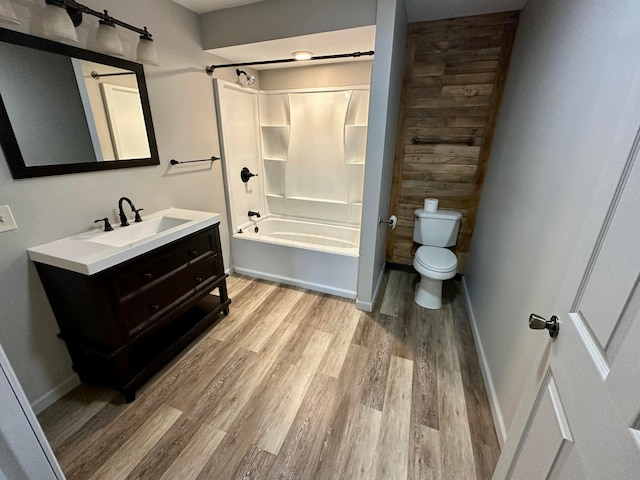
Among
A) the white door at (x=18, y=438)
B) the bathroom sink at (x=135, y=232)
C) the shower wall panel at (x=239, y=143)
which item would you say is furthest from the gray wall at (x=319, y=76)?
the white door at (x=18, y=438)

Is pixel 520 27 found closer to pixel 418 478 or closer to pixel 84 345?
pixel 418 478

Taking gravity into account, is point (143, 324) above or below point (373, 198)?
below

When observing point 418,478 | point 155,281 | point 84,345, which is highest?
point 155,281

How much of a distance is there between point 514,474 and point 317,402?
946 millimetres

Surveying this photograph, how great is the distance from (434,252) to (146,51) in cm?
254

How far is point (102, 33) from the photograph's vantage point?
4.66 ft

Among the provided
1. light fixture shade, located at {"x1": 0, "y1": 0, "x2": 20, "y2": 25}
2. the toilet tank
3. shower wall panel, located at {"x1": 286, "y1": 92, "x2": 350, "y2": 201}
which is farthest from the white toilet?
light fixture shade, located at {"x1": 0, "y1": 0, "x2": 20, "y2": 25}

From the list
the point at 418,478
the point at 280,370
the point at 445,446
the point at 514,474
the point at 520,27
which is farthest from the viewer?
the point at 520,27

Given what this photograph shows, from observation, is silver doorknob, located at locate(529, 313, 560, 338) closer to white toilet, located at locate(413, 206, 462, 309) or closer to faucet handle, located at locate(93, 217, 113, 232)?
white toilet, located at locate(413, 206, 462, 309)

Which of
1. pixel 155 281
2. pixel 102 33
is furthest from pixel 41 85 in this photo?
pixel 155 281

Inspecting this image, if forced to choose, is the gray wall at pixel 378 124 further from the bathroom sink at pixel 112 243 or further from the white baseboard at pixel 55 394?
the white baseboard at pixel 55 394

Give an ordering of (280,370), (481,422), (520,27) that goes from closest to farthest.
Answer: (481,422), (280,370), (520,27)

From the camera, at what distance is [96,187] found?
1613 millimetres

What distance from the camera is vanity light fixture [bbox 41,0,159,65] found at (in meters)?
1.21
